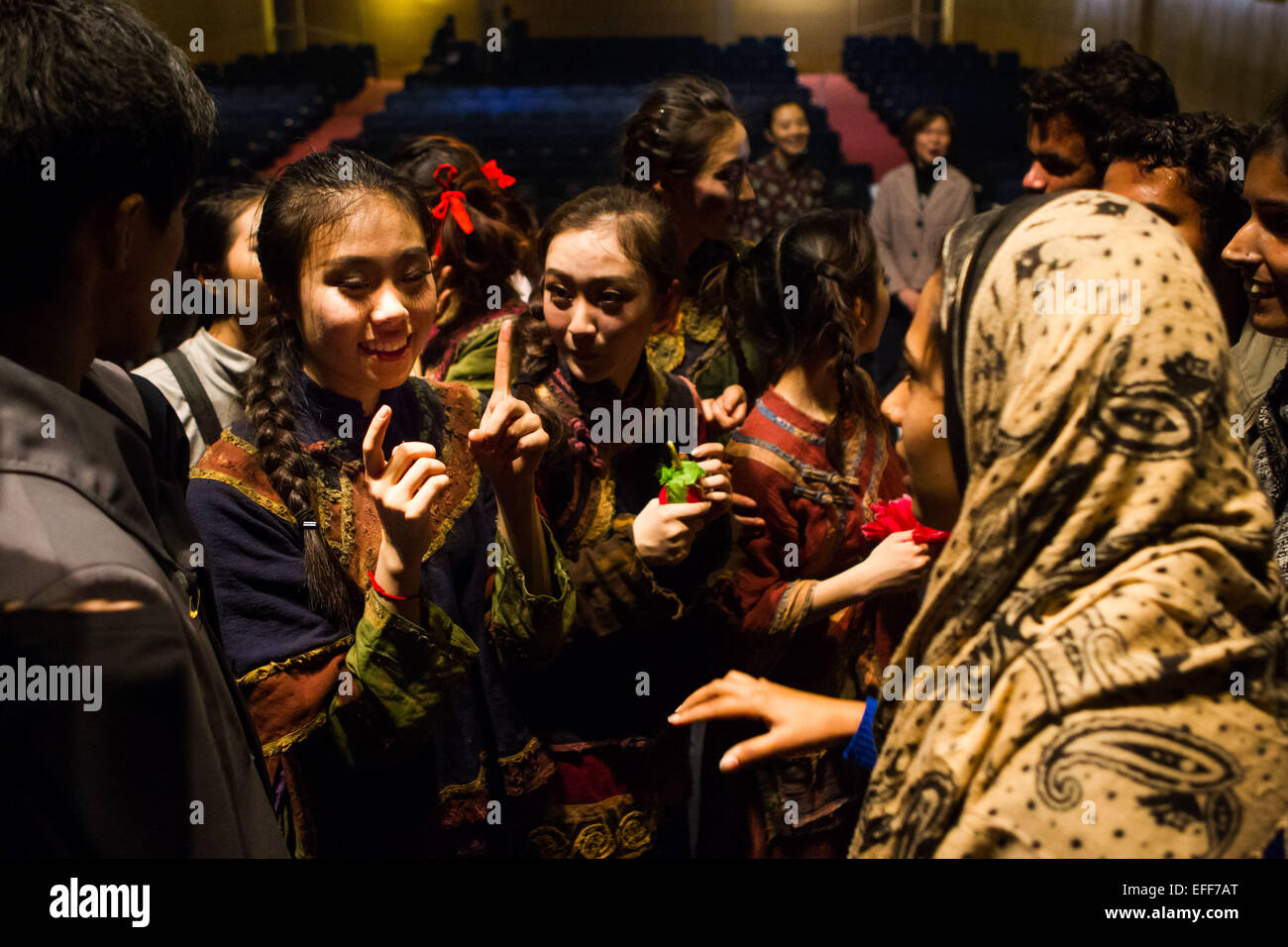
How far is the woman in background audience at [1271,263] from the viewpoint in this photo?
153cm

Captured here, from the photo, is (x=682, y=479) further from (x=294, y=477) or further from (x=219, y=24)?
(x=219, y=24)

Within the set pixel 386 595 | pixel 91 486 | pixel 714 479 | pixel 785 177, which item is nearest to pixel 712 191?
pixel 714 479

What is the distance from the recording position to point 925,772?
1016 millimetres

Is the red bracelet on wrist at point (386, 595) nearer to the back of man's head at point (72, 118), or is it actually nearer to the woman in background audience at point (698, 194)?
the back of man's head at point (72, 118)

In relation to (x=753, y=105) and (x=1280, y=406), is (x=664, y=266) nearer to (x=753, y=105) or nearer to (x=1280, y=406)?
(x=1280, y=406)

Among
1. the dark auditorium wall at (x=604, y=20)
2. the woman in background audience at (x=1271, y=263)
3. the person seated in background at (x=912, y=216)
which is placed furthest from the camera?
the dark auditorium wall at (x=604, y=20)

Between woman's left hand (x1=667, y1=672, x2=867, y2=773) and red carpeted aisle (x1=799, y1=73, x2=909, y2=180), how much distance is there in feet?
20.8

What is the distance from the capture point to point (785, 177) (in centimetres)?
501

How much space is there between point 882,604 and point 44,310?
1.53 meters

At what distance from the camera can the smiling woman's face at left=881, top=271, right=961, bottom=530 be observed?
3.76 ft

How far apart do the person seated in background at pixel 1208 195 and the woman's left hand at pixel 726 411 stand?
90 cm

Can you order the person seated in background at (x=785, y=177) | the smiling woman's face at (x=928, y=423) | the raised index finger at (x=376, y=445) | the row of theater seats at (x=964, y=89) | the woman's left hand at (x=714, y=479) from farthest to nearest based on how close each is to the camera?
the row of theater seats at (x=964, y=89), the person seated in background at (x=785, y=177), the woman's left hand at (x=714, y=479), the raised index finger at (x=376, y=445), the smiling woman's face at (x=928, y=423)

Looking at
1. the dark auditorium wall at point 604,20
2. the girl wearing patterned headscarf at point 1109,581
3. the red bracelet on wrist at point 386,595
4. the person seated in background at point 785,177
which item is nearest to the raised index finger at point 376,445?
the red bracelet on wrist at point 386,595

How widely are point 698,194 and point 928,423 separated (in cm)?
144
